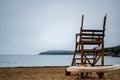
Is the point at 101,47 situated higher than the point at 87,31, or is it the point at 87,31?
the point at 87,31

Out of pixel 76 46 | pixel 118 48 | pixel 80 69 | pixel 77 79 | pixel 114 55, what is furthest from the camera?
pixel 114 55

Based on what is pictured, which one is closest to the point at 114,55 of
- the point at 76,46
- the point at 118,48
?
the point at 118,48

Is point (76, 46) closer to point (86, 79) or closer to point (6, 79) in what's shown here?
point (86, 79)

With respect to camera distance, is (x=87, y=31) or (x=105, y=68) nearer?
(x=105, y=68)

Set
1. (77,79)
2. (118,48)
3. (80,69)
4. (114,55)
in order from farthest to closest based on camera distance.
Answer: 1. (114,55)
2. (118,48)
3. (77,79)
4. (80,69)

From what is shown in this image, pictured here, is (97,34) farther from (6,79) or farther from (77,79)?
(6,79)

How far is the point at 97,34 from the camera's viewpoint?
1209 cm

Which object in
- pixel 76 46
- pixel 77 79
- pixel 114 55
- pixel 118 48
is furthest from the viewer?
pixel 114 55

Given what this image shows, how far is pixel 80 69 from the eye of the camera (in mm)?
10625

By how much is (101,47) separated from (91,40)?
63 centimetres

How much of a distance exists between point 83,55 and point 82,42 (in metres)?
0.67

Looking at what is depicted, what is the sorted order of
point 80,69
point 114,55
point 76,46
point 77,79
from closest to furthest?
point 80,69, point 77,79, point 76,46, point 114,55

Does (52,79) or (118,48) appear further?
(118,48)

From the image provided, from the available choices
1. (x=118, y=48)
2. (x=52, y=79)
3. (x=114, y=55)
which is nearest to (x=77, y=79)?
(x=52, y=79)
